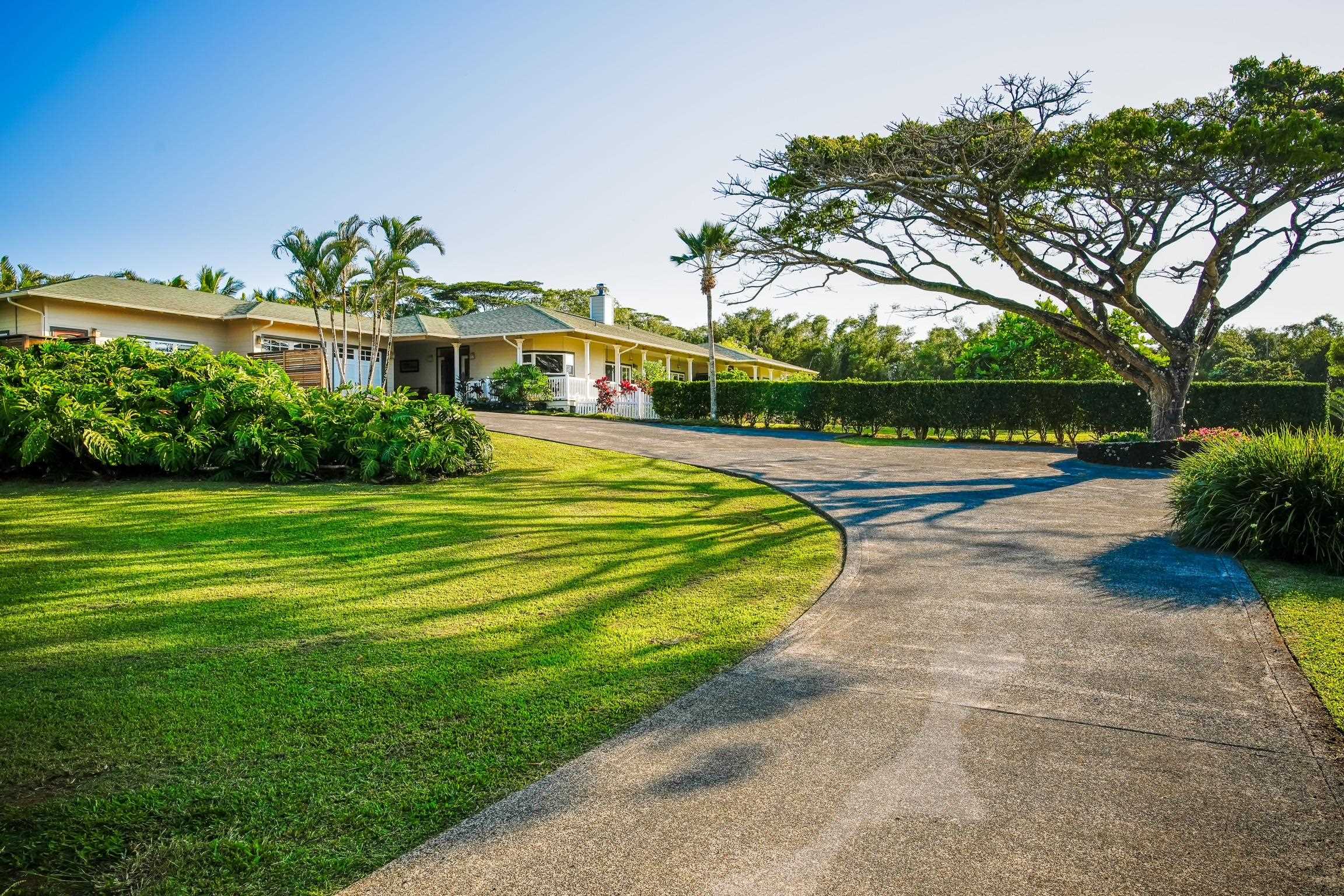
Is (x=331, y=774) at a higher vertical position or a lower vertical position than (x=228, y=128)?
lower

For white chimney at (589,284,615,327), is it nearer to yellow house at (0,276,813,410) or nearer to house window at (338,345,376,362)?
yellow house at (0,276,813,410)

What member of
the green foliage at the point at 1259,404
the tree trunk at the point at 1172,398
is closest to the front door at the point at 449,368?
the tree trunk at the point at 1172,398

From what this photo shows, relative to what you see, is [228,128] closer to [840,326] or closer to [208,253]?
[208,253]

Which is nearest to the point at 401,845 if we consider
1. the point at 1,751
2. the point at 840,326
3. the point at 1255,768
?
the point at 1,751

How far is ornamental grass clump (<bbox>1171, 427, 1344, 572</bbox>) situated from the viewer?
22.3ft

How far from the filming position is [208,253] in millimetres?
33875

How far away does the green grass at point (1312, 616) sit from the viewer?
159 inches

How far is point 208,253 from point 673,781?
38.8 meters

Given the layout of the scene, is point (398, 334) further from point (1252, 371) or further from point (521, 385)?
point (1252, 371)

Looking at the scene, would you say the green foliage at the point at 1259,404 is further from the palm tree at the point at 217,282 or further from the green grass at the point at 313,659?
the palm tree at the point at 217,282

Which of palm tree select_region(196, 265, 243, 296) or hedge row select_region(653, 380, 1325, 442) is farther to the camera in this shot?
palm tree select_region(196, 265, 243, 296)

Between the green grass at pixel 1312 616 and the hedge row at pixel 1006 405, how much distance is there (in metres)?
14.2

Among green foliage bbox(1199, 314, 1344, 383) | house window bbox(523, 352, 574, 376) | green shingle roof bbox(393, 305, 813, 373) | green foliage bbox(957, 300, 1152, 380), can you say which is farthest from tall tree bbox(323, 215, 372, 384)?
green foliage bbox(1199, 314, 1344, 383)

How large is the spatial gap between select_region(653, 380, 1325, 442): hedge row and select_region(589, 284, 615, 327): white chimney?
39.5 ft
